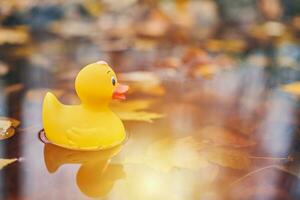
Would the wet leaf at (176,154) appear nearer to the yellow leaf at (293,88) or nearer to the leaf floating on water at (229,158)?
the leaf floating on water at (229,158)

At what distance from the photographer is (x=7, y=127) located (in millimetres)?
906

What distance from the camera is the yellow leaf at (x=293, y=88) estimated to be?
1.14 m

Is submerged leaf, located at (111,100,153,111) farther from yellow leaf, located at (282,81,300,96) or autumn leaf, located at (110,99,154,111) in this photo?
yellow leaf, located at (282,81,300,96)

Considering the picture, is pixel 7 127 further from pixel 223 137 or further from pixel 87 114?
pixel 223 137

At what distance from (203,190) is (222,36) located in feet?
2.83

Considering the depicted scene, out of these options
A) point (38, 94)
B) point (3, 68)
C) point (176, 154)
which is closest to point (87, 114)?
point (176, 154)

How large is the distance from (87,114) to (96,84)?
53 mm

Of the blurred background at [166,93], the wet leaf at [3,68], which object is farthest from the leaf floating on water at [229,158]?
the wet leaf at [3,68]

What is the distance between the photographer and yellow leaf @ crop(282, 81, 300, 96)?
1138mm

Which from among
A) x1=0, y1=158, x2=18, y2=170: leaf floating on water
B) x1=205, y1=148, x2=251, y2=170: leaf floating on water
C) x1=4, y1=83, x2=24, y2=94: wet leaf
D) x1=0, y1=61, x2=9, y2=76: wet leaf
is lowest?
x1=0, y1=61, x2=9, y2=76: wet leaf

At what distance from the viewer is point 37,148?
84cm

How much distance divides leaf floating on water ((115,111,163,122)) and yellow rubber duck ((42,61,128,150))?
0.14m

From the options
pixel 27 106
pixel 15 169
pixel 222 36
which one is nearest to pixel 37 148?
pixel 15 169

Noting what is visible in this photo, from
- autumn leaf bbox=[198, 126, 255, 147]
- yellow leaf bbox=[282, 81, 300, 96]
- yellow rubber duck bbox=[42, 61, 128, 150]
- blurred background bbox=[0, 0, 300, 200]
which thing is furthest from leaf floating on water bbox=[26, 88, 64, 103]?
A: yellow leaf bbox=[282, 81, 300, 96]
